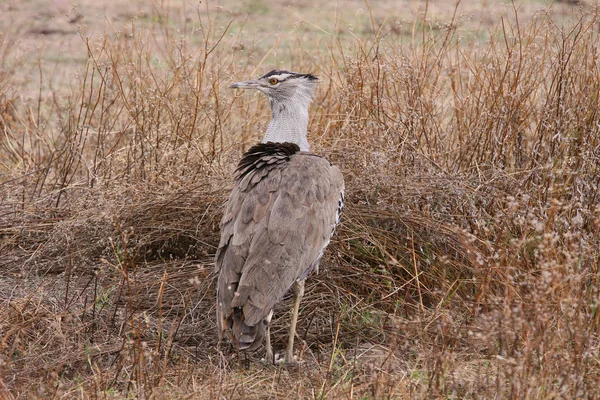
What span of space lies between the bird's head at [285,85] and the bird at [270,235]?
42 cm

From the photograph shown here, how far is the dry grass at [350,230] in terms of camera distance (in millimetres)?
3531

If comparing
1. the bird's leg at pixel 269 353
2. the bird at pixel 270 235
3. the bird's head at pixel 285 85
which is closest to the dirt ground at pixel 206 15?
the bird's head at pixel 285 85

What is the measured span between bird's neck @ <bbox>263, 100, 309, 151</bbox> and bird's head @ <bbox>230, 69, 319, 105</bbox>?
36mm

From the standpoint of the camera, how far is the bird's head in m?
4.58

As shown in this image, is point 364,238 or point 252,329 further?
point 364,238

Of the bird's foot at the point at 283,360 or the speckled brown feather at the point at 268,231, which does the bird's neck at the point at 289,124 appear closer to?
the speckled brown feather at the point at 268,231

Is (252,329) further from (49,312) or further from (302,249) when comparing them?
(49,312)

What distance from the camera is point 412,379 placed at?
3.40 metres

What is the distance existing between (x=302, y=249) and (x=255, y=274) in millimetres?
270

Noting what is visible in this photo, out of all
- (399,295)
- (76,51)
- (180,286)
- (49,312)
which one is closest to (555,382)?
(399,295)

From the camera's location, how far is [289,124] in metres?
4.51

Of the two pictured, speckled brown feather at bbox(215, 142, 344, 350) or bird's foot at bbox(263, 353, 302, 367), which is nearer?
speckled brown feather at bbox(215, 142, 344, 350)

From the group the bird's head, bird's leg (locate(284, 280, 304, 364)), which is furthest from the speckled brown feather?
the bird's head

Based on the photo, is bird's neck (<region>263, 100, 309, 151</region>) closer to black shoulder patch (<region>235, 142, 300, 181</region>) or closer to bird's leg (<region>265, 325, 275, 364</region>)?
black shoulder patch (<region>235, 142, 300, 181</region>)
